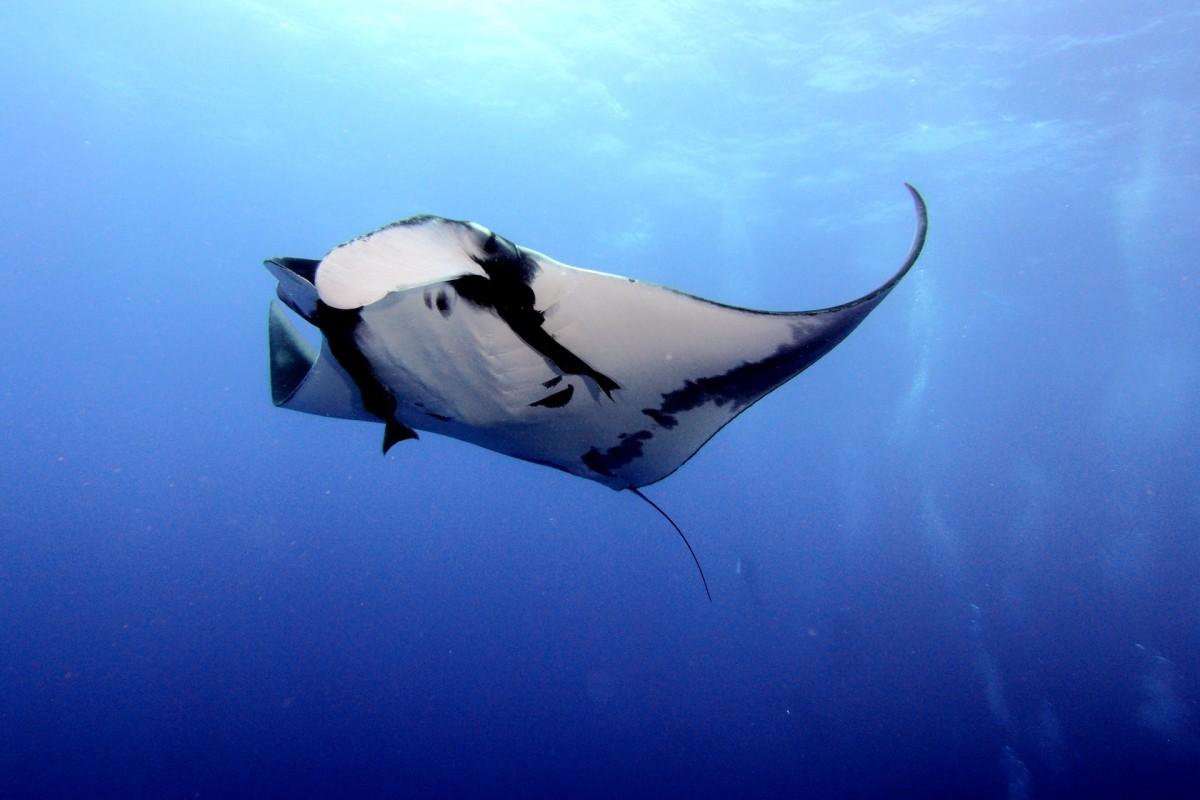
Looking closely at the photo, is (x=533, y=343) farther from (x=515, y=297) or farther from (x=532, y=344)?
(x=515, y=297)

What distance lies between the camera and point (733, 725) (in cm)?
1900

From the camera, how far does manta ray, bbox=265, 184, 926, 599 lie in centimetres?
177

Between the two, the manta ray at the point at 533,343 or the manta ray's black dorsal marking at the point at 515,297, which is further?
the manta ray's black dorsal marking at the point at 515,297

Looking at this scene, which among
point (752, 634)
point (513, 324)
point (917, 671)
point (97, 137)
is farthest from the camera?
point (97, 137)

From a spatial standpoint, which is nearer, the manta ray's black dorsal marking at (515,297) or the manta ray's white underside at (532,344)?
the manta ray's white underside at (532,344)

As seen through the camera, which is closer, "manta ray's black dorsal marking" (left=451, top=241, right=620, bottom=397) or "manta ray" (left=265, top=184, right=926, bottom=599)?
"manta ray" (left=265, top=184, right=926, bottom=599)

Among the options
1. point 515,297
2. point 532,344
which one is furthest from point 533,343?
point 515,297

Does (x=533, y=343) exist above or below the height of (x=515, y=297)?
below

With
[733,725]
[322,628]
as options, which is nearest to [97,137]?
[322,628]

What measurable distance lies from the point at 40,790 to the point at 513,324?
19.6m

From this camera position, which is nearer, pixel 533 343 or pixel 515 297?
pixel 515 297

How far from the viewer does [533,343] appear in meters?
2.39

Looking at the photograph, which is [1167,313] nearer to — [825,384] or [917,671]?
[825,384]

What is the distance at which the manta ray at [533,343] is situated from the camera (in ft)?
5.80
